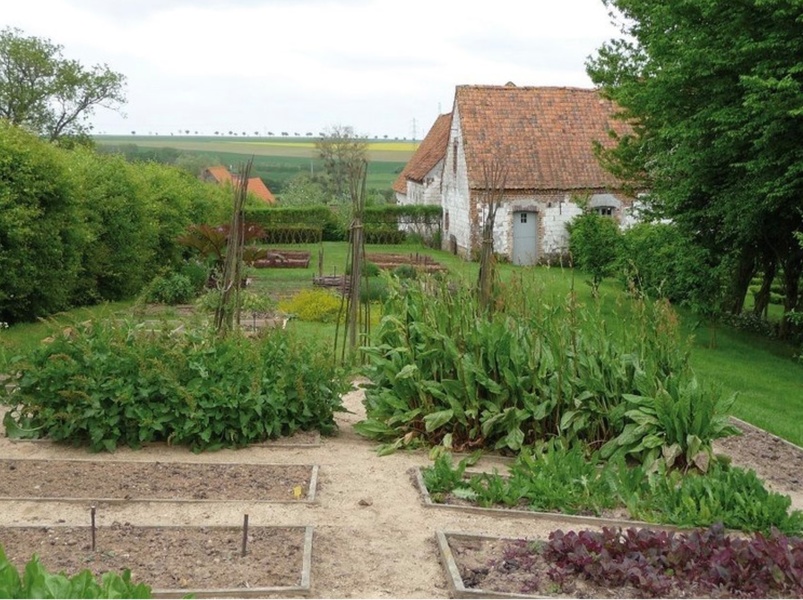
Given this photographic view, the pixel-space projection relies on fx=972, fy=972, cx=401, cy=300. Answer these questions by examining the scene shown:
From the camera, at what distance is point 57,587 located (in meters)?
2.89

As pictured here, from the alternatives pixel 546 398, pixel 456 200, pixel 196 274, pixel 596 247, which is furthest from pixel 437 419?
pixel 456 200

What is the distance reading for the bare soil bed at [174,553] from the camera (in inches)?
195

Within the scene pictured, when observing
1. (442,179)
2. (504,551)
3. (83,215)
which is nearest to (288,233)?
(442,179)

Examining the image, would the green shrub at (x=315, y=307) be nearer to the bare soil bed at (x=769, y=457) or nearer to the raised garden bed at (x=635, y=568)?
the bare soil bed at (x=769, y=457)

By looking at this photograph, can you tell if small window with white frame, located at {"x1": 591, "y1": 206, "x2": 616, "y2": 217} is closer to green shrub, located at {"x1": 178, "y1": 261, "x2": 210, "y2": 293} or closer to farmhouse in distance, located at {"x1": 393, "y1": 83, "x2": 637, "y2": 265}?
farmhouse in distance, located at {"x1": 393, "y1": 83, "x2": 637, "y2": 265}

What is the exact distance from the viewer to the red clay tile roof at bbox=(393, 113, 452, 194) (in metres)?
39.9

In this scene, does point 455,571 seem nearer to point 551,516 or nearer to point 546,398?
point 551,516

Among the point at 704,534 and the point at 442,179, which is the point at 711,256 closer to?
the point at 704,534

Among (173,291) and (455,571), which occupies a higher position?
(173,291)

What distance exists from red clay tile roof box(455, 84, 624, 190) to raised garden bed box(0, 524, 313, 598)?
25.6m

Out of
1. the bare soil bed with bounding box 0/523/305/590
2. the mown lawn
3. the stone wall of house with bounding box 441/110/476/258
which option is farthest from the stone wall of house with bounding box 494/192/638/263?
the bare soil bed with bounding box 0/523/305/590

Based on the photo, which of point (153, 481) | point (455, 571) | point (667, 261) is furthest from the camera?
point (667, 261)

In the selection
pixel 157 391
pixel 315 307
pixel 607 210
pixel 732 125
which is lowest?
pixel 315 307

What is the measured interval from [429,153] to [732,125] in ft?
91.3
